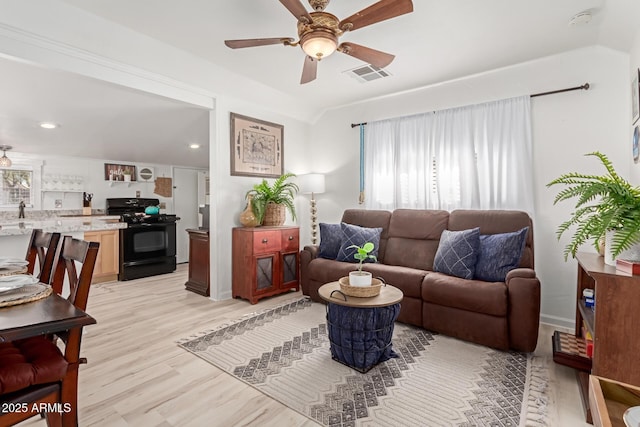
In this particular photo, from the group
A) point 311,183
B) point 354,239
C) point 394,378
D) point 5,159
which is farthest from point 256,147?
point 5,159

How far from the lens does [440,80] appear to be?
147 inches

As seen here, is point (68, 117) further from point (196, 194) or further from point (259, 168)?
point (196, 194)

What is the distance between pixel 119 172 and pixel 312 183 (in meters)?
3.63

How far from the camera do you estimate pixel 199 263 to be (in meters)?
4.10

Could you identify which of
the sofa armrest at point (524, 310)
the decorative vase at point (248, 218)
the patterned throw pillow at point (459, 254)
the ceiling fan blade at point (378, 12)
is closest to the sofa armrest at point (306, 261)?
the decorative vase at point (248, 218)

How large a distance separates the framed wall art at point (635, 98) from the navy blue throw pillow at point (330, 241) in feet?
9.00

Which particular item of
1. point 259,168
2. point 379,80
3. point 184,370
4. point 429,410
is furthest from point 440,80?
point 184,370

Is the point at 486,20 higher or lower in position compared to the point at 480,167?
higher

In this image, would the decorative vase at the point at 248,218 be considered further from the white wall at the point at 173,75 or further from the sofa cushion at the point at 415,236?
the sofa cushion at the point at 415,236

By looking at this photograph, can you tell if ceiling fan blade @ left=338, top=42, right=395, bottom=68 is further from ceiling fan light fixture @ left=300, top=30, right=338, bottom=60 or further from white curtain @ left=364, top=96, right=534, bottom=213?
white curtain @ left=364, top=96, right=534, bottom=213

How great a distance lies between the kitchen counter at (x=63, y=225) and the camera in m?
2.85

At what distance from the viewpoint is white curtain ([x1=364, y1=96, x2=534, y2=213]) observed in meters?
3.31

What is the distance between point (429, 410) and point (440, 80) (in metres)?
3.36

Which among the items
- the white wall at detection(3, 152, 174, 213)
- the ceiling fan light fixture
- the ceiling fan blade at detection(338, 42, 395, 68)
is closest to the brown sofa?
the ceiling fan blade at detection(338, 42, 395, 68)
